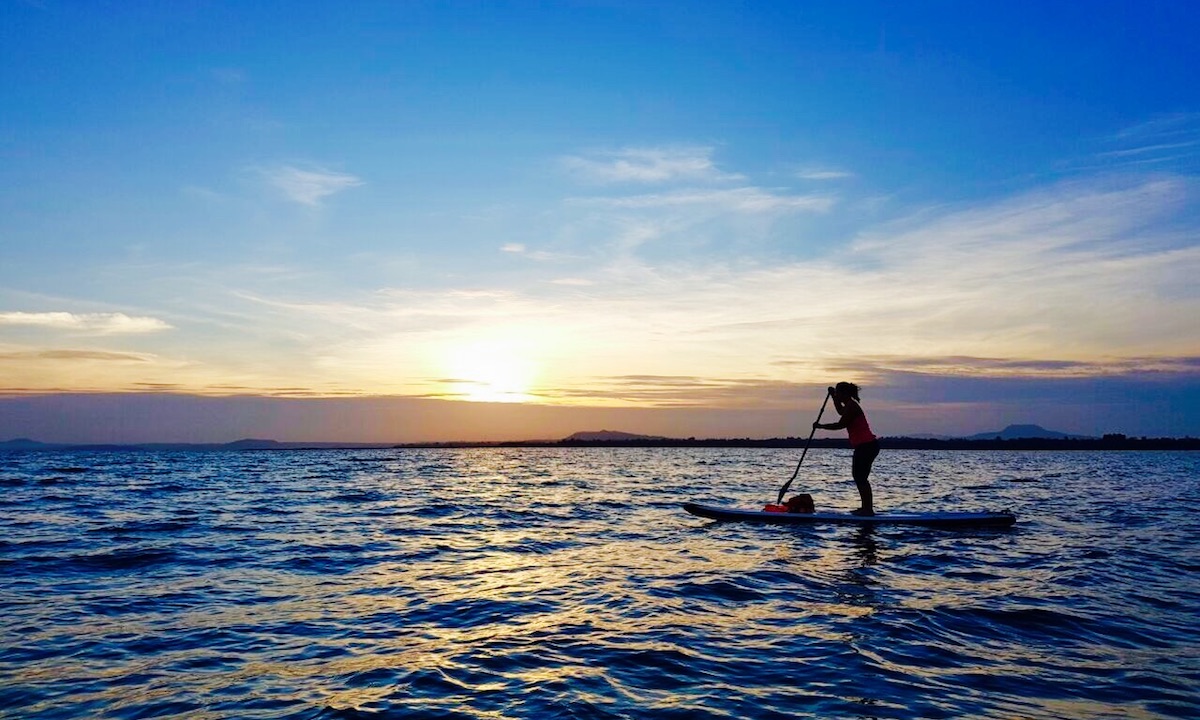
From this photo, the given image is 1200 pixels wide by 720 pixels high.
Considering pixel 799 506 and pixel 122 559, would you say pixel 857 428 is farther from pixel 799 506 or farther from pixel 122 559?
pixel 122 559

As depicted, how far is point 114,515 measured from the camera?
959 inches

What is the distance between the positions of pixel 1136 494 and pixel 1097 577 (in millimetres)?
26447

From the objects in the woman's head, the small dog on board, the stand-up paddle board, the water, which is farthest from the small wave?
the woman's head

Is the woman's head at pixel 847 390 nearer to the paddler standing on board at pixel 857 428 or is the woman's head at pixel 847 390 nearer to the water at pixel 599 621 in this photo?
the paddler standing on board at pixel 857 428

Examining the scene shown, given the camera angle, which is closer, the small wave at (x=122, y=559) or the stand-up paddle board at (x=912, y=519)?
the small wave at (x=122, y=559)

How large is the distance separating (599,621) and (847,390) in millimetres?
12870

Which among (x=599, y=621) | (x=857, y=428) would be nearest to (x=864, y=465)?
(x=857, y=428)

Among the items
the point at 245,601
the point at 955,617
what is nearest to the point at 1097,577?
the point at 955,617

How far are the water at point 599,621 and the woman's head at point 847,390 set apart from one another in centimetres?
371

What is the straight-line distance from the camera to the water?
686cm

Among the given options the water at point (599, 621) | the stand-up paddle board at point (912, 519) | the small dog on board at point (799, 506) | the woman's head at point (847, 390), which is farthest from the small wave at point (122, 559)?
the woman's head at point (847, 390)

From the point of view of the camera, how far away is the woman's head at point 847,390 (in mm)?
20219

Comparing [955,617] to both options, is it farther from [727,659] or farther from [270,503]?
[270,503]

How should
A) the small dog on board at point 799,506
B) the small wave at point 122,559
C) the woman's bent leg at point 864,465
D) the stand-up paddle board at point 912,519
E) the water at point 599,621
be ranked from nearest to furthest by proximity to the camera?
the water at point 599,621 < the small wave at point 122,559 < the stand-up paddle board at point 912,519 < the woman's bent leg at point 864,465 < the small dog on board at point 799,506
